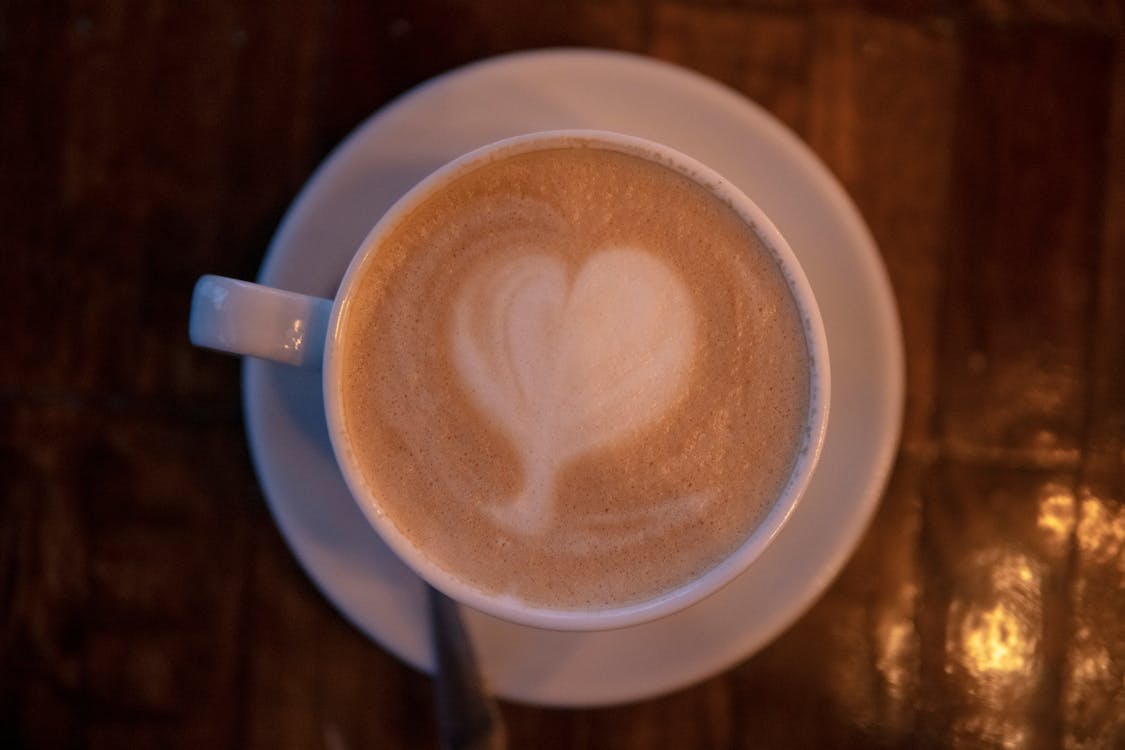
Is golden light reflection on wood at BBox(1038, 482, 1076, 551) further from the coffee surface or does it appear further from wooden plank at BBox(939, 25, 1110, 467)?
the coffee surface

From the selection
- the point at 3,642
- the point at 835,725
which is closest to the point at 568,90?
the point at 835,725

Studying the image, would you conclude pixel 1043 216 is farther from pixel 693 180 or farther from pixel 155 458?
pixel 155 458

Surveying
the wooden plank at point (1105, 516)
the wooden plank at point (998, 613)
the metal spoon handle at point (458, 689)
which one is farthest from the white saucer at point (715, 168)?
the wooden plank at point (1105, 516)

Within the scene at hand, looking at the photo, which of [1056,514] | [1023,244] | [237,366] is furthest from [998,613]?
[237,366]

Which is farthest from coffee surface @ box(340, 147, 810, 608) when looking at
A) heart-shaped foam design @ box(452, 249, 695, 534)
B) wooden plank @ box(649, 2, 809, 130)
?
wooden plank @ box(649, 2, 809, 130)

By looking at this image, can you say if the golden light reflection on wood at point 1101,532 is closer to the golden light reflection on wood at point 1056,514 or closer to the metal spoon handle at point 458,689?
the golden light reflection on wood at point 1056,514

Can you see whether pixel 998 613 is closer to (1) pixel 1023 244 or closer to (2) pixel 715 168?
(1) pixel 1023 244
